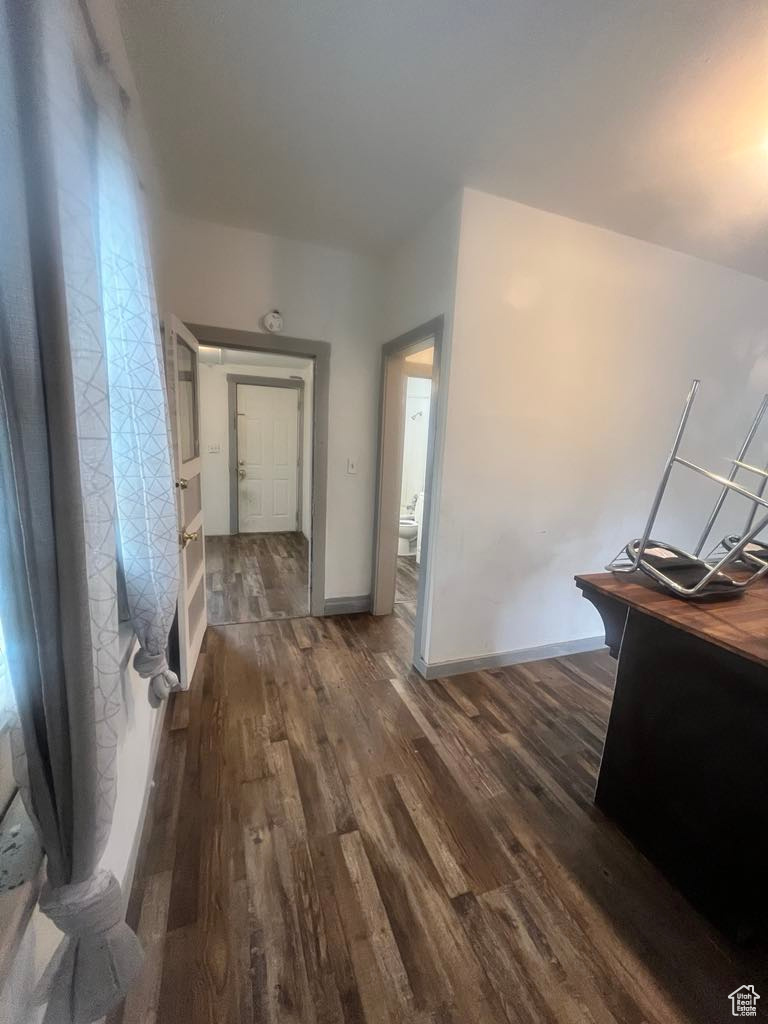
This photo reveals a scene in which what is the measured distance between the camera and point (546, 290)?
81.5 inches

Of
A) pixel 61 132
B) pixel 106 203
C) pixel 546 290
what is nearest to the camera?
pixel 61 132

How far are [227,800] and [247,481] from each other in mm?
4043

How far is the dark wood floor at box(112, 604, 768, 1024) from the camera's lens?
0.97 metres

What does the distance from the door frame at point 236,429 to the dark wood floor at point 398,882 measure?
3227mm

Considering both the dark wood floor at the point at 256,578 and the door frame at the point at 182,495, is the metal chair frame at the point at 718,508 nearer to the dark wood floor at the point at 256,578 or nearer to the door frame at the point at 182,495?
the door frame at the point at 182,495

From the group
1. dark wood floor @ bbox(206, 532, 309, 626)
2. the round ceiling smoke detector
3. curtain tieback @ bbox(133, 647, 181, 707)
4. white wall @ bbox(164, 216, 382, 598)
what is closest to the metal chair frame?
curtain tieback @ bbox(133, 647, 181, 707)

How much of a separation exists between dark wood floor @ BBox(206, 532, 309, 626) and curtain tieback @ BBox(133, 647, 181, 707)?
1589 mm

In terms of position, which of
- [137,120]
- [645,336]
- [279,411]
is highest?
[137,120]

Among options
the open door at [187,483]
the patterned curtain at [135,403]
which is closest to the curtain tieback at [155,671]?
the patterned curtain at [135,403]

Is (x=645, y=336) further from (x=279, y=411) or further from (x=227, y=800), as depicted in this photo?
(x=279, y=411)

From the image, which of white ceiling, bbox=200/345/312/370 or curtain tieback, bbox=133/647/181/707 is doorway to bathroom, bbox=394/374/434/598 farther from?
curtain tieback, bbox=133/647/181/707

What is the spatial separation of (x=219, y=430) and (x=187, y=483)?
125 inches

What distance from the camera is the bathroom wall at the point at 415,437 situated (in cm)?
468

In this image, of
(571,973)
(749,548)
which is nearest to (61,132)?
(571,973)
